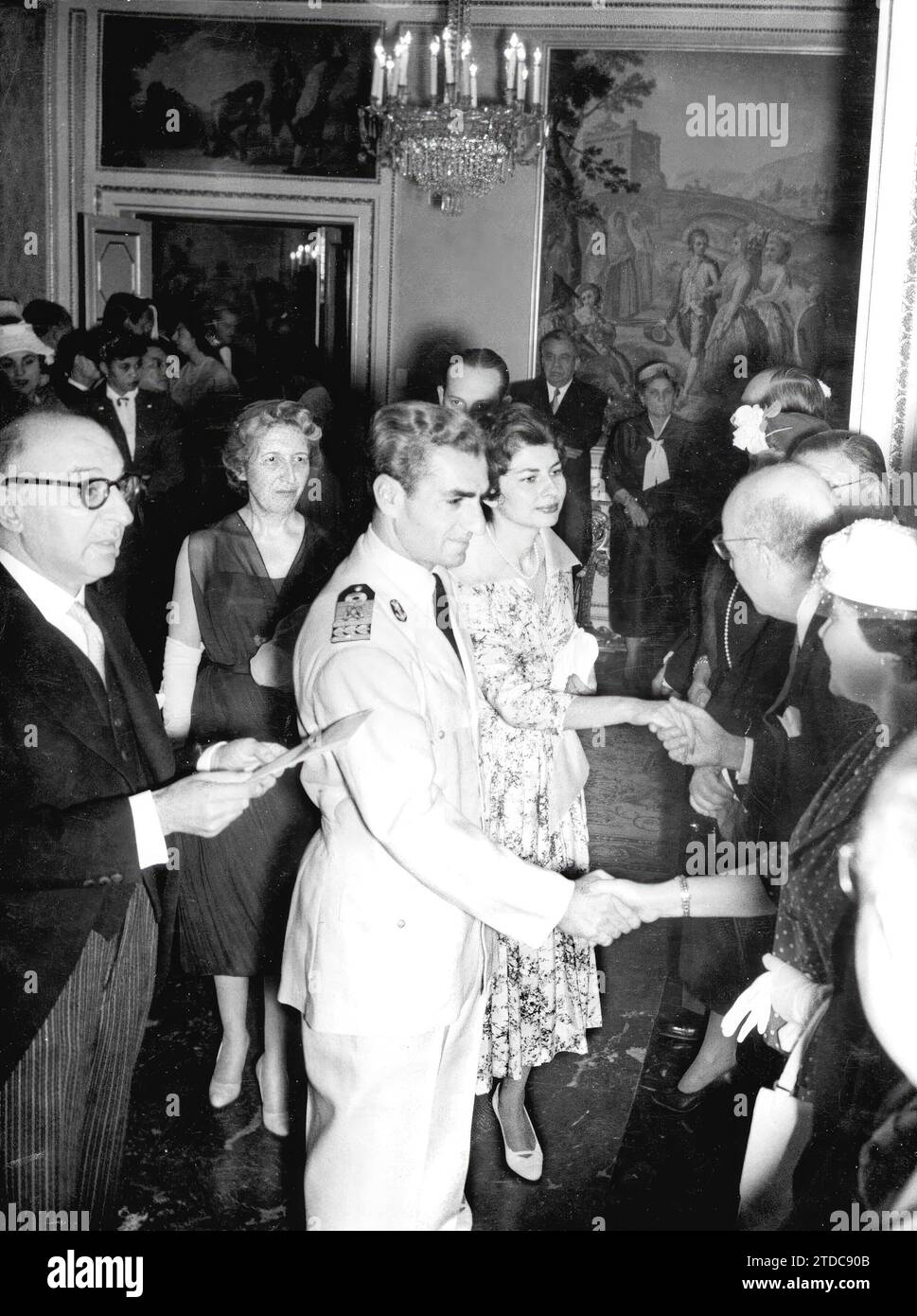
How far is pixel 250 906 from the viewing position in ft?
11.0

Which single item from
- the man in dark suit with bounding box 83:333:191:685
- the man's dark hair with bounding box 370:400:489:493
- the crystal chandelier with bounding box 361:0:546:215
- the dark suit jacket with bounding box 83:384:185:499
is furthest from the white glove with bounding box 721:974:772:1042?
the crystal chandelier with bounding box 361:0:546:215

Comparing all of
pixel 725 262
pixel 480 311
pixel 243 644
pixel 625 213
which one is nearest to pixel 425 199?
pixel 480 311

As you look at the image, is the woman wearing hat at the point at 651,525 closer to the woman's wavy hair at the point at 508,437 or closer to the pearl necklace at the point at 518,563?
the pearl necklace at the point at 518,563

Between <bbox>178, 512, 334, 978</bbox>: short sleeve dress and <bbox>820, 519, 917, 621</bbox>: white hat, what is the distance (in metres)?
1.49

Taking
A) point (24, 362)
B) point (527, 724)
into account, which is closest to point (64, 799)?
point (527, 724)

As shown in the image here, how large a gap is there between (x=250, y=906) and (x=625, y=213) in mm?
6355

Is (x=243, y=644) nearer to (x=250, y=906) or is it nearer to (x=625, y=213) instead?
(x=250, y=906)

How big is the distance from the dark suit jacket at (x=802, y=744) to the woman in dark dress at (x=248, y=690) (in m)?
1.27

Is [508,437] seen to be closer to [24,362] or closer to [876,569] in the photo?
[876,569]

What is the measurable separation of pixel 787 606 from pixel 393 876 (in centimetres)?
118

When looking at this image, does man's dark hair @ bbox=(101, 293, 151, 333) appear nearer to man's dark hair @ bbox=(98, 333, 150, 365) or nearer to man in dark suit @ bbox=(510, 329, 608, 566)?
man's dark hair @ bbox=(98, 333, 150, 365)

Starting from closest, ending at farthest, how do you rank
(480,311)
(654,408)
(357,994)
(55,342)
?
1. (357,994)
2. (55,342)
3. (654,408)
4. (480,311)

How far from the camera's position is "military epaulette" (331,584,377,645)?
2434mm

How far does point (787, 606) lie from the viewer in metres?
2.90
